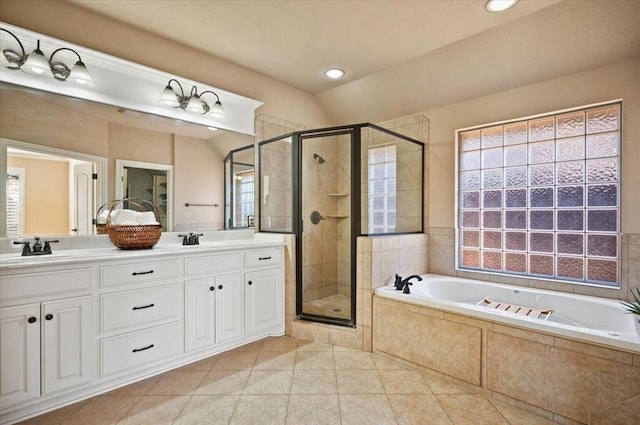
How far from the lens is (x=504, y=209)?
285cm

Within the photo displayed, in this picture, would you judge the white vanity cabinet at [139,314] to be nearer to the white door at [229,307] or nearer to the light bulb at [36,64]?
the white door at [229,307]

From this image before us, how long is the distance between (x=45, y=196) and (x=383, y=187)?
9.39 feet

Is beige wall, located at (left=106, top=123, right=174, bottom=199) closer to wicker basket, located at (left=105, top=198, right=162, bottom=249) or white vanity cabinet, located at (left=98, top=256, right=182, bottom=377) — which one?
wicker basket, located at (left=105, top=198, right=162, bottom=249)

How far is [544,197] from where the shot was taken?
2607 millimetres

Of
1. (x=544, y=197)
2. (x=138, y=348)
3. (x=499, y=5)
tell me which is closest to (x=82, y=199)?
(x=138, y=348)

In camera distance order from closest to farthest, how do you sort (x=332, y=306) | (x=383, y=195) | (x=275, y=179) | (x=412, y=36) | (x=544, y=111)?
1. (x=412, y=36)
2. (x=544, y=111)
3. (x=332, y=306)
4. (x=275, y=179)
5. (x=383, y=195)

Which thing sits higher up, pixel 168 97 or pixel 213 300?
pixel 168 97

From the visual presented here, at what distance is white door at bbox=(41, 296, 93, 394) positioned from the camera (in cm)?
164

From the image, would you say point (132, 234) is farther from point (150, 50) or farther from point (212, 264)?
point (150, 50)

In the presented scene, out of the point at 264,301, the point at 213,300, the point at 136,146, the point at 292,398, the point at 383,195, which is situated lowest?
the point at 292,398

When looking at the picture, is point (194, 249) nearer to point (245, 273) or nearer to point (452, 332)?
point (245, 273)

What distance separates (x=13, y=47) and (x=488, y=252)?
3985mm

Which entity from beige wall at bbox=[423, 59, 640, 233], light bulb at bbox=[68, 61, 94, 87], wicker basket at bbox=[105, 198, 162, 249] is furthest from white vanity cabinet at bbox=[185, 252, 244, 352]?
beige wall at bbox=[423, 59, 640, 233]

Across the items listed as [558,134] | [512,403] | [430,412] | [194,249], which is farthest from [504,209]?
[194,249]
